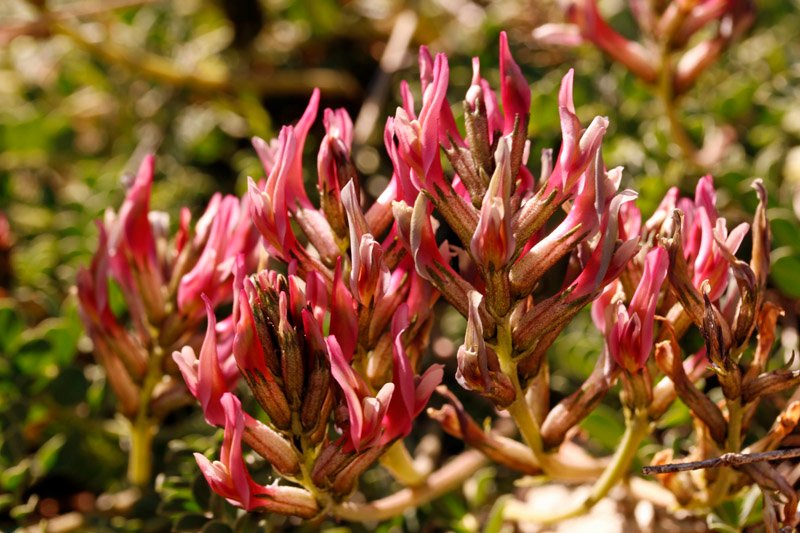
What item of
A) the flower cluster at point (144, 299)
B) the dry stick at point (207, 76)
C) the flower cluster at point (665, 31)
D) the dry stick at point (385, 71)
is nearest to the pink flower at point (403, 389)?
the flower cluster at point (144, 299)

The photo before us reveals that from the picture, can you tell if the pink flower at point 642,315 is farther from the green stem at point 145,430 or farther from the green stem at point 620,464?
the green stem at point 145,430

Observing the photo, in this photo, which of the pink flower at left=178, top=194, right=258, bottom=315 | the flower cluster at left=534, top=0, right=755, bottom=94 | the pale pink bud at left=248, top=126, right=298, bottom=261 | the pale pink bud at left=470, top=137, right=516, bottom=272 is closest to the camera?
the pale pink bud at left=470, top=137, right=516, bottom=272

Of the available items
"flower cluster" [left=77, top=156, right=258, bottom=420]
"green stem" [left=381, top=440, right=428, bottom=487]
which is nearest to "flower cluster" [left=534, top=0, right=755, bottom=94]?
"flower cluster" [left=77, top=156, right=258, bottom=420]

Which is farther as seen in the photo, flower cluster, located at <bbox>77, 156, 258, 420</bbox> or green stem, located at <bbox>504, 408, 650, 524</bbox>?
flower cluster, located at <bbox>77, 156, 258, 420</bbox>

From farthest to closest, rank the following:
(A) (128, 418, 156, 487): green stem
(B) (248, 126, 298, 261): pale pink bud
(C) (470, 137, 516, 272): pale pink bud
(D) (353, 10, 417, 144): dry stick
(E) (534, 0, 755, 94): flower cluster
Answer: (D) (353, 10, 417, 144): dry stick, (E) (534, 0, 755, 94): flower cluster, (A) (128, 418, 156, 487): green stem, (B) (248, 126, 298, 261): pale pink bud, (C) (470, 137, 516, 272): pale pink bud

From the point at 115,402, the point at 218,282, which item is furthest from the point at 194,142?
the point at 218,282

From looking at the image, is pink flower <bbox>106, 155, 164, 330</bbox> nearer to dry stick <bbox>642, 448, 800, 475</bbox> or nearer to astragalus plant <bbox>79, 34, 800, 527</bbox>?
astragalus plant <bbox>79, 34, 800, 527</bbox>

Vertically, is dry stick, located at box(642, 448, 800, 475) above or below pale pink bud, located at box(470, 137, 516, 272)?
below
